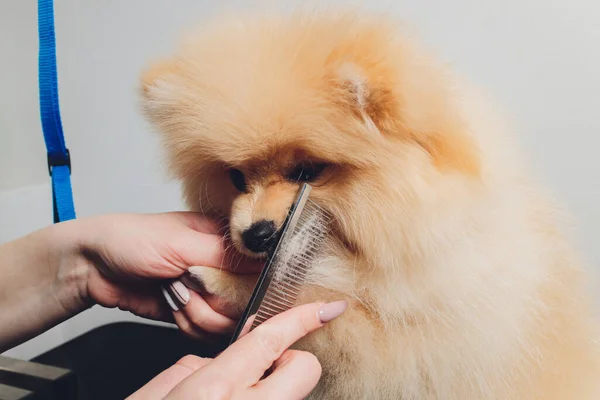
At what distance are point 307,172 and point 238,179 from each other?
0.17 metres

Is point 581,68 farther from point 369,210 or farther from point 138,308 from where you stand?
point 138,308

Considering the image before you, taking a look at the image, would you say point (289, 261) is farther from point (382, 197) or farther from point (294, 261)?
point (382, 197)

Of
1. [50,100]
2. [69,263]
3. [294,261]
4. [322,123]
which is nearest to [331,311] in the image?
[294,261]

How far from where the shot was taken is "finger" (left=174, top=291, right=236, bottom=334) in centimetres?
109

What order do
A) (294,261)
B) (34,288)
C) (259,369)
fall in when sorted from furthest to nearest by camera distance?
(34,288)
(294,261)
(259,369)

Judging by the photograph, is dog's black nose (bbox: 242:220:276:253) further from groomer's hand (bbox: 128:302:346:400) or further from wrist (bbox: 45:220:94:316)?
wrist (bbox: 45:220:94:316)

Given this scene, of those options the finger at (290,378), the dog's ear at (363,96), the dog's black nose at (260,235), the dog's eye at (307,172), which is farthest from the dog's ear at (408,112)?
the finger at (290,378)

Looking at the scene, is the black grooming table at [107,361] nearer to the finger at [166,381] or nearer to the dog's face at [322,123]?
the finger at [166,381]

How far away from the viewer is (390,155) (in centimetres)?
93

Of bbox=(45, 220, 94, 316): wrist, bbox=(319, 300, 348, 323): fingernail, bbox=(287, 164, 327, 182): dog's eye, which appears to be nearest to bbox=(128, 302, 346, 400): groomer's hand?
bbox=(319, 300, 348, 323): fingernail

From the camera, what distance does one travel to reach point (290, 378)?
0.81 metres

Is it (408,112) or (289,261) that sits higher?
(408,112)

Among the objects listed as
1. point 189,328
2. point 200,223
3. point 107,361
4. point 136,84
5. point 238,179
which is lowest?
point 107,361

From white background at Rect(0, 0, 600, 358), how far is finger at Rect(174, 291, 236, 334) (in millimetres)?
431
